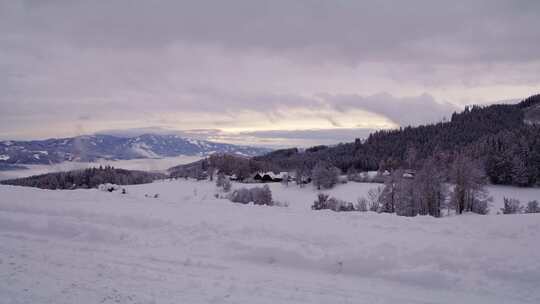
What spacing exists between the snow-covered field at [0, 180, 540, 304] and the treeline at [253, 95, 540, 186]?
33896mm

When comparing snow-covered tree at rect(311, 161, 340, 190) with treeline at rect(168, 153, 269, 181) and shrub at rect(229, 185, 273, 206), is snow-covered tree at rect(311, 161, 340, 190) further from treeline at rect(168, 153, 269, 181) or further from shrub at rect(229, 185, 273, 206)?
treeline at rect(168, 153, 269, 181)

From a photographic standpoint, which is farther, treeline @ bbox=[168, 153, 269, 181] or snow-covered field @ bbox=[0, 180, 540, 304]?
treeline @ bbox=[168, 153, 269, 181]

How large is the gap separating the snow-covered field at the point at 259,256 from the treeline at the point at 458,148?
1334 inches

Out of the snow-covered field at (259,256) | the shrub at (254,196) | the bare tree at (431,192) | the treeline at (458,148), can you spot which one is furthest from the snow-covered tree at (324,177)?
the snow-covered field at (259,256)

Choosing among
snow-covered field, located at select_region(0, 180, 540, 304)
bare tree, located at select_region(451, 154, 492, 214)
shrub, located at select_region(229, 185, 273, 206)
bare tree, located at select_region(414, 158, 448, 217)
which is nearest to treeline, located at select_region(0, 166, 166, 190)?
shrub, located at select_region(229, 185, 273, 206)

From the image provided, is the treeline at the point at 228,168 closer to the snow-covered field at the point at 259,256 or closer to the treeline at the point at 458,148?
the treeline at the point at 458,148

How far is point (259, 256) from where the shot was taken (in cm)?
1328

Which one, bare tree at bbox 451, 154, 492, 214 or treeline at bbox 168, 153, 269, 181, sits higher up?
bare tree at bbox 451, 154, 492, 214

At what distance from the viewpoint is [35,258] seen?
12297 millimetres

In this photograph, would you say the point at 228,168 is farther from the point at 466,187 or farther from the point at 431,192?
the point at 466,187

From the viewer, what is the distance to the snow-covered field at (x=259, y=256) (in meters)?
9.93

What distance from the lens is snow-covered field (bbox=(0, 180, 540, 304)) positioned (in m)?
9.93

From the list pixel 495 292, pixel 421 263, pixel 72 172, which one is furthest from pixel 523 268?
pixel 72 172

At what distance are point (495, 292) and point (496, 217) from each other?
23.5 ft
